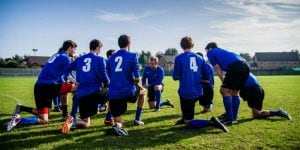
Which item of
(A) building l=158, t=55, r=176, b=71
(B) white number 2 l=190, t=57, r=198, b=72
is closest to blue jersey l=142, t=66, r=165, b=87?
(B) white number 2 l=190, t=57, r=198, b=72

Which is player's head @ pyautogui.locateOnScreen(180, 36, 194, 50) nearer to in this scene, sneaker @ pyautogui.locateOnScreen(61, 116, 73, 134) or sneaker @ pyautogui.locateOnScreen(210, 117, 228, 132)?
sneaker @ pyautogui.locateOnScreen(210, 117, 228, 132)

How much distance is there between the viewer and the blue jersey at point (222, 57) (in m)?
7.70

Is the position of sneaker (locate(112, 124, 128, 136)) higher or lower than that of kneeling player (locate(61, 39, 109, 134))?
lower

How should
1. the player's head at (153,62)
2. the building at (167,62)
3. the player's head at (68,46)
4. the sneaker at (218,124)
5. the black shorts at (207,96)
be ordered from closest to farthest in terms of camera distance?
1. the sneaker at (218,124)
2. the player's head at (68,46)
3. the black shorts at (207,96)
4. the player's head at (153,62)
5. the building at (167,62)

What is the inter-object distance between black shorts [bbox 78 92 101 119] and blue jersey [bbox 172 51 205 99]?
79.5 inches

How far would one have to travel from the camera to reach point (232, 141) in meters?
5.92

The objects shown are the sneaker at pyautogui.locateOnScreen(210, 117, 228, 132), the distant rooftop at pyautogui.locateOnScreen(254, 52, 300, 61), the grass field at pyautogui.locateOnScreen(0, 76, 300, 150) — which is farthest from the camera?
the distant rooftop at pyautogui.locateOnScreen(254, 52, 300, 61)

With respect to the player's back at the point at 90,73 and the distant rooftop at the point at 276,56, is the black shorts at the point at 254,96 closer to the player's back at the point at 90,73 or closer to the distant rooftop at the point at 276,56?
the player's back at the point at 90,73

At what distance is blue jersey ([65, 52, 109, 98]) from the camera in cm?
739

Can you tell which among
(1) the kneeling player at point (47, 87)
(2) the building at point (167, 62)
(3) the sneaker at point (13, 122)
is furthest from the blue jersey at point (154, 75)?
(2) the building at point (167, 62)

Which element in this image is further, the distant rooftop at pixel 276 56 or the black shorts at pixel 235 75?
the distant rooftop at pixel 276 56

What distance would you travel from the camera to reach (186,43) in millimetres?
7500

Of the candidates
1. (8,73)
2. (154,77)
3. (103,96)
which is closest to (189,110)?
(103,96)

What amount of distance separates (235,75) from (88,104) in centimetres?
373
